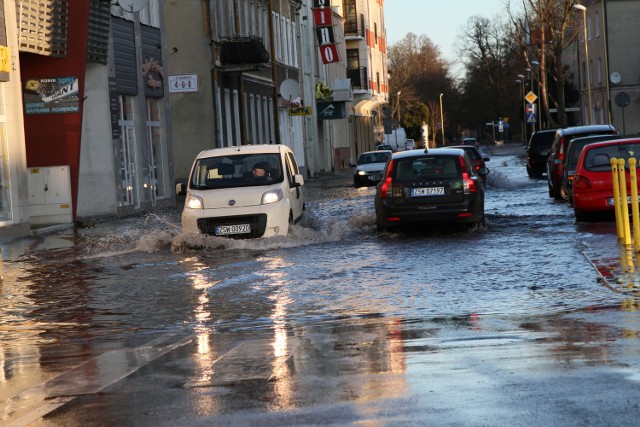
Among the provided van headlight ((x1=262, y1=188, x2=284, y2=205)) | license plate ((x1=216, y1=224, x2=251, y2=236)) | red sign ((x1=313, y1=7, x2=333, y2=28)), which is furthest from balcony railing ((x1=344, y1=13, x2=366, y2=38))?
license plate ((x1=216, y1=224, x2=251, y2=236))

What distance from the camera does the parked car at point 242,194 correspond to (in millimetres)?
22234

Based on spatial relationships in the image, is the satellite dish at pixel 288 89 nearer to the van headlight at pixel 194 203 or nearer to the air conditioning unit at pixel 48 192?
the air conditioning unit at pixel 48 192

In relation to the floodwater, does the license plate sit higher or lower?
higher

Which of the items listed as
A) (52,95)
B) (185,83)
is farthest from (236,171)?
(185,83)

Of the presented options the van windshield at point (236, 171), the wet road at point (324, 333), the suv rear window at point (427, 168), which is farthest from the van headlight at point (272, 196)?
the suv rear window at point (427, 168)

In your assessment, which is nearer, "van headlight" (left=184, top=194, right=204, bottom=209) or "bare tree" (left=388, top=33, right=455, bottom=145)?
"van headlight" (left=184, top=194, right=204, bottom=209)

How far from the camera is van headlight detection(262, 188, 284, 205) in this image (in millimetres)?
22344

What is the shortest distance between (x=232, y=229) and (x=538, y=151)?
30632mm

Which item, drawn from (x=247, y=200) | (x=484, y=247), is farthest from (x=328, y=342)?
(x=247, y=200)

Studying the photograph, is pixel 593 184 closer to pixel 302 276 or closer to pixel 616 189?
pixel 616 189

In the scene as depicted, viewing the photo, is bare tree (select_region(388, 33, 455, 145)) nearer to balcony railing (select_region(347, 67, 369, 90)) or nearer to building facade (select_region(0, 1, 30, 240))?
balcony railing (select_region(347, 67, 369, 90))

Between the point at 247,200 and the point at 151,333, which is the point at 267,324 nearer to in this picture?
the point at 151,333

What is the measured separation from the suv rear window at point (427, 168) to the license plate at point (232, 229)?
8.94 ft

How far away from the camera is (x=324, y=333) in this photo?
11.4m
